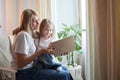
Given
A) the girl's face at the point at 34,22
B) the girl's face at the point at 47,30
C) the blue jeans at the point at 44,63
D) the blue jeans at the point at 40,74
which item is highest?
the girl's face at the point at 34,22

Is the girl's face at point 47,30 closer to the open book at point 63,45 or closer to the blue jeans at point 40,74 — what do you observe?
the open book at point 63,45

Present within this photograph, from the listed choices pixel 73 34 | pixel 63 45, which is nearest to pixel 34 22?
pixel 63 45

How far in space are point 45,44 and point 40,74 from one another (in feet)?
1.16

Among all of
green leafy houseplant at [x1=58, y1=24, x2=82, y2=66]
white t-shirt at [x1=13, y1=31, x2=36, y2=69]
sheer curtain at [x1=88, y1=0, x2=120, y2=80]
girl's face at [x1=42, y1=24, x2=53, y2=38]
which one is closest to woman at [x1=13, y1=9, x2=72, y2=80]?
white t-shirt at [x1=13, y1=31, x2=36, y2=69]

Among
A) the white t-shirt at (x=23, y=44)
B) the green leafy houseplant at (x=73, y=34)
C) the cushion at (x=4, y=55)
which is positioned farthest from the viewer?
the green leafy houseplant at (x=73, y=34)

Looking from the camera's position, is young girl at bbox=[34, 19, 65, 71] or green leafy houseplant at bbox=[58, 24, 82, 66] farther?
green leafy houseplant at bbox=[58, 24, 82, 66]

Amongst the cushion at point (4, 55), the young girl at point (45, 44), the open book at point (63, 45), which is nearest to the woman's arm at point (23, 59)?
the young girl at point (45, 44)

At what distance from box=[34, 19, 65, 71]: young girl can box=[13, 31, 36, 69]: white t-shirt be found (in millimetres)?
114

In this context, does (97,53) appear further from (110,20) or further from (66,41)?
(66,41)

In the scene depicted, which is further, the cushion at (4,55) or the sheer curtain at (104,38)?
the cushion at (4,55)

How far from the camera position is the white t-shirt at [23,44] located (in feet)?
7.18

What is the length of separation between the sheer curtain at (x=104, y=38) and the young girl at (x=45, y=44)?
56cm

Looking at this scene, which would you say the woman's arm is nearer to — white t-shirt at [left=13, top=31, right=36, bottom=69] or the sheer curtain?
white t-shirt at [left=13, top=31, right=36, bottom=69]

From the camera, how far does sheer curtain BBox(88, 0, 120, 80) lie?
103 inches
